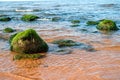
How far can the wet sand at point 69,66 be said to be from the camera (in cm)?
877

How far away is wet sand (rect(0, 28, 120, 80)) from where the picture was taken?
8.77m

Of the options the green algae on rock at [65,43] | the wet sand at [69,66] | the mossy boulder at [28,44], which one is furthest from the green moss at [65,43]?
the mossy boulder at [28,44]

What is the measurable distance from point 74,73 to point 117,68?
158 cm

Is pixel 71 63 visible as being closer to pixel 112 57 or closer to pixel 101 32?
pixel 112 57

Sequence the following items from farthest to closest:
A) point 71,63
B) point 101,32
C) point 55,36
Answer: point 101,32, point 55,36, point 71,63

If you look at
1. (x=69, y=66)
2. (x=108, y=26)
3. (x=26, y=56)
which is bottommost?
(x=69, y=66)

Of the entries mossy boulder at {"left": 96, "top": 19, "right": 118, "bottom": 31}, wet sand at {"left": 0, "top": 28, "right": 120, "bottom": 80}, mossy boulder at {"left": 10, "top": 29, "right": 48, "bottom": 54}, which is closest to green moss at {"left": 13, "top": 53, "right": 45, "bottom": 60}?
wet sand at {"left": 0, "top": 28, "right": 120, "bottom": 80}

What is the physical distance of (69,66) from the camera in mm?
9789

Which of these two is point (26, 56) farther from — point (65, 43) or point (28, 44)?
point (65, 43)

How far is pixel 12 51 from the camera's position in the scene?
1188 centimetres

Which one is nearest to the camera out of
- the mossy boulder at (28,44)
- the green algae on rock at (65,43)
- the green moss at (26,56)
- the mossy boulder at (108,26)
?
the green moss at (26,56)

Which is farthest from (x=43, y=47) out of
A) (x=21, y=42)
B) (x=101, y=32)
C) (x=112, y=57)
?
(x=101, y=32)

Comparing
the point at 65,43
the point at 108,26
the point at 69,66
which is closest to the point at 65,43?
the point at 65,43

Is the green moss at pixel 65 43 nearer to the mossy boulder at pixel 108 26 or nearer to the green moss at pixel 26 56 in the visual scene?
the green moss at pixel 26 56
